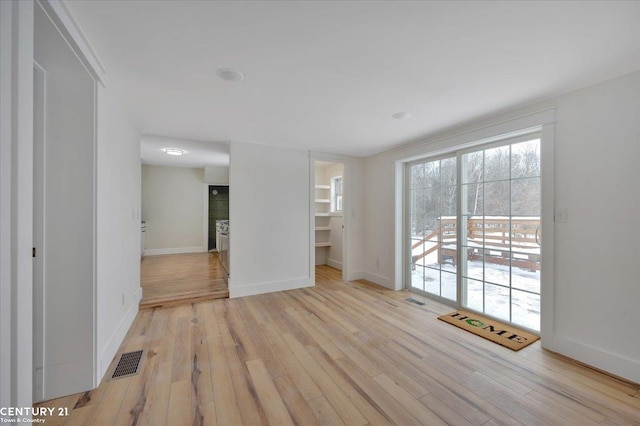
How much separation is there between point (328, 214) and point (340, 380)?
4.16 meters

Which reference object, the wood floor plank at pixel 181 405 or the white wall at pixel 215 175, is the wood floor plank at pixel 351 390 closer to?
the wood floor plank at pixel 181 405

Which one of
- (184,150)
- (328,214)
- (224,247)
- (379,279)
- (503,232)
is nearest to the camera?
(503,232)

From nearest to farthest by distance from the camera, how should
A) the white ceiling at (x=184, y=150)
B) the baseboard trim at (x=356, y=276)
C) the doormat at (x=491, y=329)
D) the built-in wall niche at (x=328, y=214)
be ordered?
the doormat at (x=491, y=329), the white ceiling at (x=184, y=150), the baseboard trim at (x=356, y=276), the built-in wall niche at (x=328, y=214)

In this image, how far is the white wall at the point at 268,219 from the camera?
3787 mm

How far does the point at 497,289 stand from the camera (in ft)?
9.59

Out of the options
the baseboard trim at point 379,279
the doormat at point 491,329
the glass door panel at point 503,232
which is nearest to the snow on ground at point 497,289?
the glass door panel at point 503,232

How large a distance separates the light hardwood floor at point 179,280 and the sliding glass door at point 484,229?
308 centimetres

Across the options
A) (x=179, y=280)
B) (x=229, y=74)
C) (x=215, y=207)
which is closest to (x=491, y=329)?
(x=229, y=74)

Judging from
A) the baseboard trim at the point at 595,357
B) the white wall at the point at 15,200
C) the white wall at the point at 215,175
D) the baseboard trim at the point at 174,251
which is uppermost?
the white wall at the point at 215,175

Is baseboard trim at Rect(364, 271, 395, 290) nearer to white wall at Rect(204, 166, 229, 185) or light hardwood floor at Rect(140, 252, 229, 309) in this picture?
light hardwood floor at Rect(140, 252, 229, 309)

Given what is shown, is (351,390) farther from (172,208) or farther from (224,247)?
(172,208)

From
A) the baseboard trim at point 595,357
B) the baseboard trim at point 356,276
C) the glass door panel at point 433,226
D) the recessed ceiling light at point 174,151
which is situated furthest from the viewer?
the baseboard trim at point 356,276

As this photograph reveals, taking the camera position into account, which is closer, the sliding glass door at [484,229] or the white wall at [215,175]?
the sliding glass door at [484,229]

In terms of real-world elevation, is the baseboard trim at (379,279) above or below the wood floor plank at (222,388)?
above
